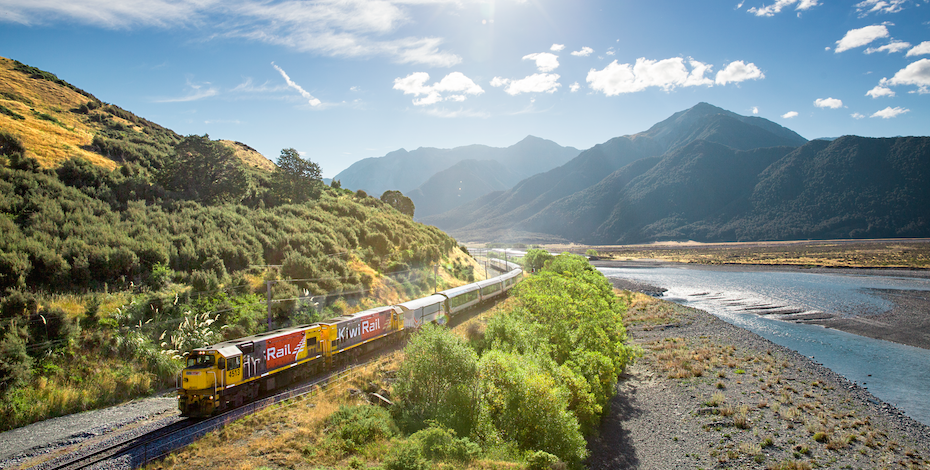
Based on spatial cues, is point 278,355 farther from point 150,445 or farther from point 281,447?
point 150,445

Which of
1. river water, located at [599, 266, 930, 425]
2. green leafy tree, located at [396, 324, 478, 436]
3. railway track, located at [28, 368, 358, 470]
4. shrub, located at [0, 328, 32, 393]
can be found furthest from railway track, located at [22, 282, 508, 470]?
river water, located at [599, 266, 930, 425]

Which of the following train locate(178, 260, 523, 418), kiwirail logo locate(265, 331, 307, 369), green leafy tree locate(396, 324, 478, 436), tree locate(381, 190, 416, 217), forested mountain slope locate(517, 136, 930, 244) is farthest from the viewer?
Answer: forested mountain slope locate(517, 136, 930, 244)

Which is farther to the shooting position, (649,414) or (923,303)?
(923,303)

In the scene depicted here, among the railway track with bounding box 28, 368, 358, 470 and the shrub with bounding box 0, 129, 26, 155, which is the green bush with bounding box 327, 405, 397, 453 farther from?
the shrub with bounding box 0, 129, 26, 155

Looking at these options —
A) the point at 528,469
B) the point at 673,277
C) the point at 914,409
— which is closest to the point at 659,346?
the point at 914,409

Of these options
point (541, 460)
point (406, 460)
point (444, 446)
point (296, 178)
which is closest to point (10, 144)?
point (296, 178)

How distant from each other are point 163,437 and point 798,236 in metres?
210

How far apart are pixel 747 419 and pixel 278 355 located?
2621 centimetres

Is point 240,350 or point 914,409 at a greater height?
point 240,350

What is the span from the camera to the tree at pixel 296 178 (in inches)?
1991

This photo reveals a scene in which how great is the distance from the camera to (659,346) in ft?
123

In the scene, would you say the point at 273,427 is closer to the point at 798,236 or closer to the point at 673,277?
the point at 673,277

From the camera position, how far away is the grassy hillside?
18219mm

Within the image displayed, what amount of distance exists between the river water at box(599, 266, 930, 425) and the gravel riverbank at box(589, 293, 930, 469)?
7.68 feet
